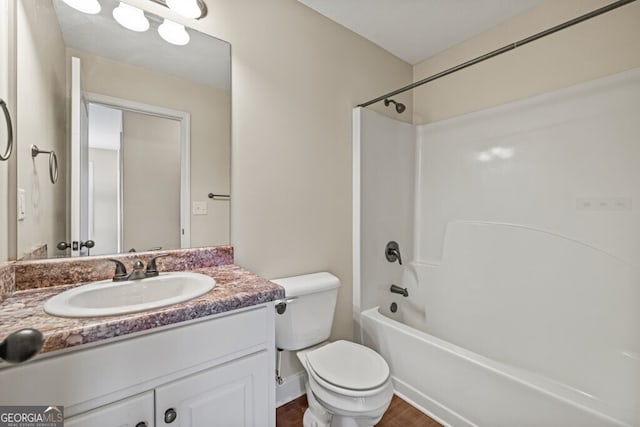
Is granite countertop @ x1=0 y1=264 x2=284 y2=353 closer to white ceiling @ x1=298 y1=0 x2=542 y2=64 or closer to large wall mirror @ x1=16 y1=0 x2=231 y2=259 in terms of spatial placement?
large wall mirror @ x1=16 y1=0 x2=231 y2=259

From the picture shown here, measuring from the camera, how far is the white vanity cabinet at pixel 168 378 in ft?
2.13

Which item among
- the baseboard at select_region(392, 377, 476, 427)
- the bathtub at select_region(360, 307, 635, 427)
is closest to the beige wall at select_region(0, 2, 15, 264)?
the bathtub at select_region(360, 307, 635, 427)

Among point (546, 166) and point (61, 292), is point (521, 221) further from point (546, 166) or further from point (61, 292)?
point (61, 292)

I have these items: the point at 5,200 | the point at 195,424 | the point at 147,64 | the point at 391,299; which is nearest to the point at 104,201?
the point at 5,200

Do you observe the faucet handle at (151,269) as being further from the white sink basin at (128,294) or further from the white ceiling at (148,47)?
the white ceiling at (148,47)

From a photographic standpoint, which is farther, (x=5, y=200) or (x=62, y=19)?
(x=62, y=19)

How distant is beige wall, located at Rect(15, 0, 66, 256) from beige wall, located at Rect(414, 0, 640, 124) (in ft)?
7.64

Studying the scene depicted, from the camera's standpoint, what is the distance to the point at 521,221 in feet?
5.67

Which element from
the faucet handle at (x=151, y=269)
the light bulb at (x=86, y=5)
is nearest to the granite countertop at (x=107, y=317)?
the faucet handle at (x=151, y=269)

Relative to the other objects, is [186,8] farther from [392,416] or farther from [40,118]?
[392,416]

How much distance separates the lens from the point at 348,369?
1320mm

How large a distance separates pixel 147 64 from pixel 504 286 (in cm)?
236

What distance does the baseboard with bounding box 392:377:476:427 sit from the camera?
141 cm

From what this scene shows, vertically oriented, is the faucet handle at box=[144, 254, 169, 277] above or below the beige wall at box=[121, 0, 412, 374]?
→ below
